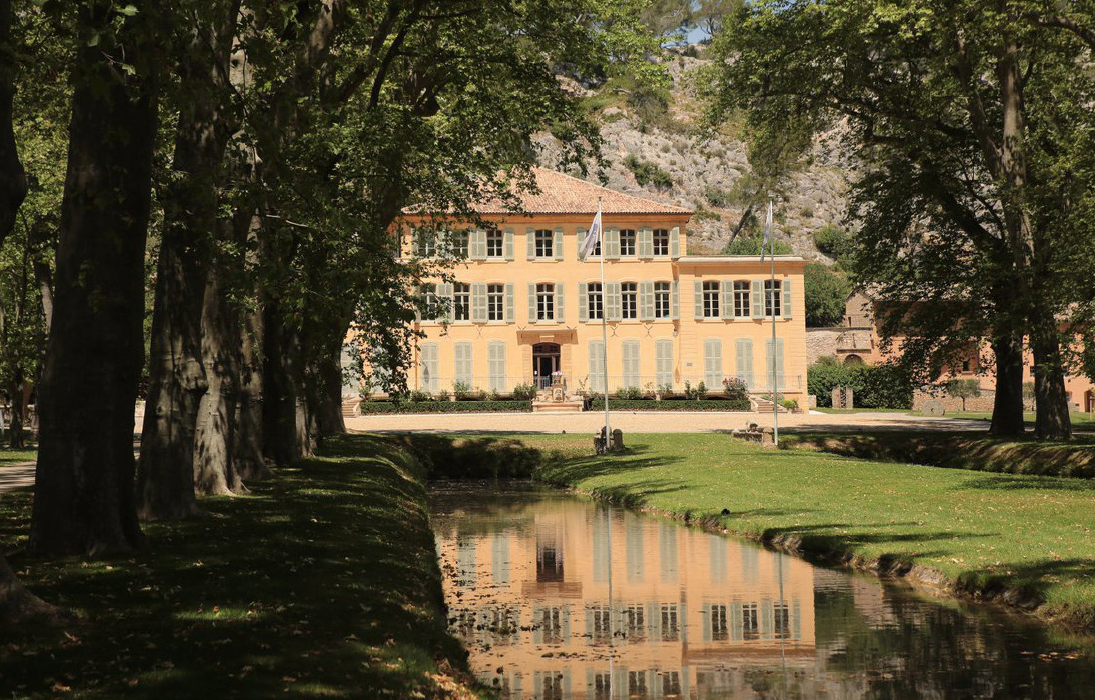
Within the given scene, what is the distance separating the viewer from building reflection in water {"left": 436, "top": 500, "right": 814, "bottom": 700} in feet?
31.6

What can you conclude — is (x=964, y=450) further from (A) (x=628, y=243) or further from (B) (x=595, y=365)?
(A) (x=628, y=243)

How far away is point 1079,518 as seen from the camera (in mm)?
16984

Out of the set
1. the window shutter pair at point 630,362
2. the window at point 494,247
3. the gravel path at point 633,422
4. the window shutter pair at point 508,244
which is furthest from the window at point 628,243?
the gravel path at point 633,422

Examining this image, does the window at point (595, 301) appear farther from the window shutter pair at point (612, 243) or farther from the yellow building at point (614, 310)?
the window shutter pair at point (612, 243)

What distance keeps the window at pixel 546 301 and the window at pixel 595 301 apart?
6.42 ft

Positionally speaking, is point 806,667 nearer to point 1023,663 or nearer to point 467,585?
point 1023,663

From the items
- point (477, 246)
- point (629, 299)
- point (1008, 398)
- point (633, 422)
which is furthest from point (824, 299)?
point (1008, 398)

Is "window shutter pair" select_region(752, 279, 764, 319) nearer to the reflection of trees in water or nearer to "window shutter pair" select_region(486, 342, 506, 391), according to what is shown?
"window shutter pair" select_region(486, 342, 506, 391)

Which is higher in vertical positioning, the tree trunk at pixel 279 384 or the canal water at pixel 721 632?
the tree trunk at pixel 279 384

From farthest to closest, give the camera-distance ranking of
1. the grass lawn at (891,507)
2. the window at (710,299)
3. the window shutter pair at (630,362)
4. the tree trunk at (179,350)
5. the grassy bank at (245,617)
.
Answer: the window at (710,299), the window shutter pair at (630,362), the tree trunk at (179,350), the grass lawn at (891,507), the grassy bank at (245,617)

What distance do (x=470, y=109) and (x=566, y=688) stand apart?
61.4 feet

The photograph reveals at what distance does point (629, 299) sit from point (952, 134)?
29165 mm

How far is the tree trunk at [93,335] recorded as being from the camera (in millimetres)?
10180

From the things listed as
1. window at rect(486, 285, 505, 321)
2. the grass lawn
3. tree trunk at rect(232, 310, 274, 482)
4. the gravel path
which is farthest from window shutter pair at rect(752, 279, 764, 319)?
tree trunk at rect(232, 310, 274, 482)
